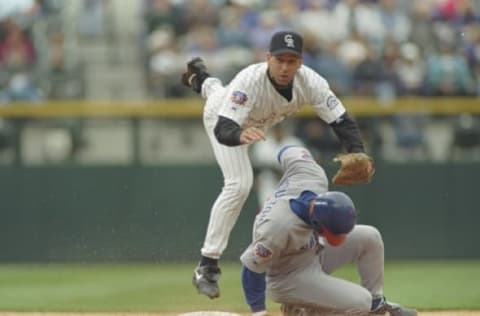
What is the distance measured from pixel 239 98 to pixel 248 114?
0.51 feet

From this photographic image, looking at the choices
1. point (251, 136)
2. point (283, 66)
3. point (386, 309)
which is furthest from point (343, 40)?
point (386, 309)

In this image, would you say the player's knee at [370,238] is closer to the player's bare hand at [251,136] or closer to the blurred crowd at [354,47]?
the player's bare hand at [251,136]

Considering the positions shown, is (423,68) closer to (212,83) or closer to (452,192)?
(452,192)

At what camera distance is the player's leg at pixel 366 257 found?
6312 millimetres

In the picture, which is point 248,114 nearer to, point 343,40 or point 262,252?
point 262,252

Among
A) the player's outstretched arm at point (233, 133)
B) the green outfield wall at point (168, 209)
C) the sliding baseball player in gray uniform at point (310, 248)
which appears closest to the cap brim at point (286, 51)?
the player's outstretched arm at point (233, 133)

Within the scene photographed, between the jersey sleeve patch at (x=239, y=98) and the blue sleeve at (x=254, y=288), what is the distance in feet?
3.77

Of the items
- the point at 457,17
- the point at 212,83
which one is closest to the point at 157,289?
the point at 212,83

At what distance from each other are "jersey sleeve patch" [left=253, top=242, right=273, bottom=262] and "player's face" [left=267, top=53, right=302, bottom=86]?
59.9 inches

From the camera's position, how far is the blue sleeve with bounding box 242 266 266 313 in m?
6.48

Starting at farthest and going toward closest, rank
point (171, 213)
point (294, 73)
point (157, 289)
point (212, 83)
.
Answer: point (171, 213), point (157, 289), point (212, 83), point (294, 73)

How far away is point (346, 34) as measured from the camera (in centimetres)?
1333

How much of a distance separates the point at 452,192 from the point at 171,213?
3.03 m

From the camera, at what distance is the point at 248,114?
7.25 m
